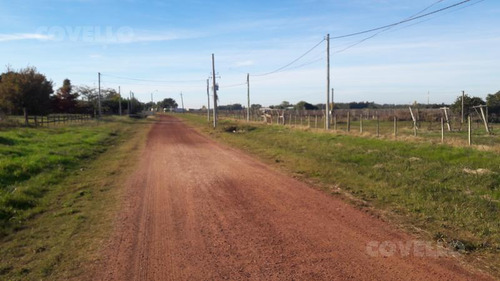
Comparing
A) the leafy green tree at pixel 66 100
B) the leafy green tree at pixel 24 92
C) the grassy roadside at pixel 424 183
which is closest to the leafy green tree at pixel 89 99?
the leafy green tree at pixel 66 100

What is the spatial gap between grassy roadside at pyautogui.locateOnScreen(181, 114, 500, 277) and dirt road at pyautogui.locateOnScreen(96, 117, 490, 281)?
0.64 m

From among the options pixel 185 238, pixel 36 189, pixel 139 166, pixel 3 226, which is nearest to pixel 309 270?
pixel 185 238

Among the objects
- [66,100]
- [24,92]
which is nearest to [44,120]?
[24,92]

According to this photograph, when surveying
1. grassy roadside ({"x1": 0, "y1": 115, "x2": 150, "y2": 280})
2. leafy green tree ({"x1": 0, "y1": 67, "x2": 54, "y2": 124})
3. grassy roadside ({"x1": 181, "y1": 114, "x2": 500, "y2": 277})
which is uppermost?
leafy green tree ({"x1": 0, "y1": 67, "x2": 54, "y2": 124})

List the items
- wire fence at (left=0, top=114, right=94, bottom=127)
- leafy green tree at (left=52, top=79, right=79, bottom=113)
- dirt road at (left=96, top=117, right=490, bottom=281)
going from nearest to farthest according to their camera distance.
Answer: dirt road at (left=96, top=117, right=490, bottom=281) → wire fence at (left=0, top=114, right=94, bottom=127) → leafy green tree at (left=52, top=79, right=79, bottom=113)

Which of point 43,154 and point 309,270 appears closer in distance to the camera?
point 309,270

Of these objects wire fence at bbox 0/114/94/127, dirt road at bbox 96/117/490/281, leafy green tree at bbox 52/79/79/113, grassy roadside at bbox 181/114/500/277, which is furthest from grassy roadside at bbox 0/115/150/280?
leafy green tree at bbox 52/79/79/113

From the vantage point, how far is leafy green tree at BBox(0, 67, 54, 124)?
1405 inches

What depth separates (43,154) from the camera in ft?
51.3

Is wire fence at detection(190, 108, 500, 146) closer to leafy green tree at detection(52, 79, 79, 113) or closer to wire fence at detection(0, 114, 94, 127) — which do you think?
wire fence at detection(0, 114, 94, 127)

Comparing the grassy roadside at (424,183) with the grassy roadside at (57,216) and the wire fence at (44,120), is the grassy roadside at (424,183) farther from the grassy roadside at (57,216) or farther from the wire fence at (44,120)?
the wire fence at (44,120)

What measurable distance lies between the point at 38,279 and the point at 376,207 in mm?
5825

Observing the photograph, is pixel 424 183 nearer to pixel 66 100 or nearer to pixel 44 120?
pixel 44 120

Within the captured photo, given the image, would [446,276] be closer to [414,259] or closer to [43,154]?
[414,259]
